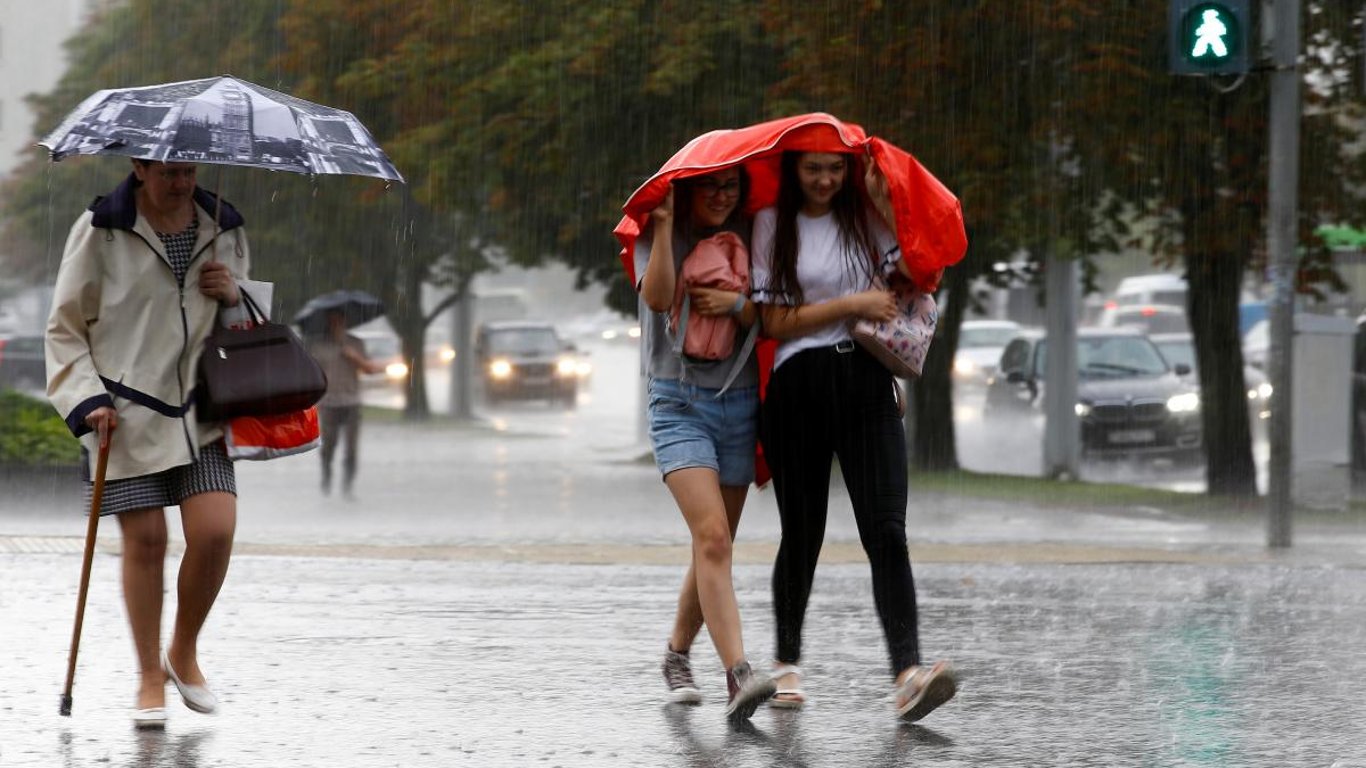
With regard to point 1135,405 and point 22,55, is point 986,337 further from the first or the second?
point 22,55

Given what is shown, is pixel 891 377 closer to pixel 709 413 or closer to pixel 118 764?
pixel 709 413

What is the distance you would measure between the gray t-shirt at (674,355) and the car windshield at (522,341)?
3833cm

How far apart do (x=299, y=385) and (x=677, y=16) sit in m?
14.6

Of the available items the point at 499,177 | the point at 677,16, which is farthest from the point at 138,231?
the point at 499,177

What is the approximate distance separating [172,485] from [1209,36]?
8.19 meters

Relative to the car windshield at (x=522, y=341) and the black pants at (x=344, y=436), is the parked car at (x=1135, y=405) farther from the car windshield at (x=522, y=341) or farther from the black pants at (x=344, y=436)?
the car windshield at (x=522, y=341)

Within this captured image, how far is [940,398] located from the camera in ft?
78.3

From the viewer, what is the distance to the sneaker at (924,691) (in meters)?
6.39

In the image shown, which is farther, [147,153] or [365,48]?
[365,48]

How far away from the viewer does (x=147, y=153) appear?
19.8 feet

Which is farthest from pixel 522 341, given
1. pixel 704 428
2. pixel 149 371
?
pixel 149 371

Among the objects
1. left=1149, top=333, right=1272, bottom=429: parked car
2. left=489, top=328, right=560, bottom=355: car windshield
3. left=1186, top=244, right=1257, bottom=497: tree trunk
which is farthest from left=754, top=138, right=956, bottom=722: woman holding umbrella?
left=489, top=328, right=560, bottom=355: car windshield

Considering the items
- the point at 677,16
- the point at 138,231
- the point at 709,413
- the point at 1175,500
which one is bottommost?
the point at 1175,500

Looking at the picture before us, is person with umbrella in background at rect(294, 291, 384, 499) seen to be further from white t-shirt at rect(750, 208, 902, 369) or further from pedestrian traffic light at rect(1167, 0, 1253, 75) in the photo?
white t-shirt at rect(750, 208, 902, 369)
